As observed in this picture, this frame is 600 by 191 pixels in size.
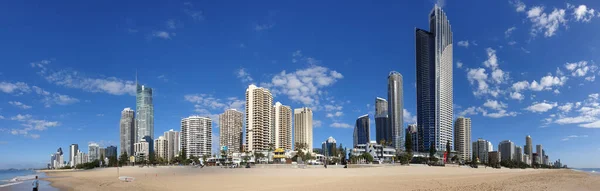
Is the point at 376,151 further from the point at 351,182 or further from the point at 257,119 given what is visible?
the point at 351,182

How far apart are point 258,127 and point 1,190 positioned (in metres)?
136

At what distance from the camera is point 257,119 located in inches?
6875

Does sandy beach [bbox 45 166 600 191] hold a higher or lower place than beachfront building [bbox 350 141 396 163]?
higher

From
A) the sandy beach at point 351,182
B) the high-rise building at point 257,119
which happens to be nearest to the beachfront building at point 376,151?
the high-rise building at point 257,119

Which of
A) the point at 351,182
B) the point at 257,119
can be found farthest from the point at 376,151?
the point at 351,182

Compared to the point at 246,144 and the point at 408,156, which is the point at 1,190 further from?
the point at 246,144

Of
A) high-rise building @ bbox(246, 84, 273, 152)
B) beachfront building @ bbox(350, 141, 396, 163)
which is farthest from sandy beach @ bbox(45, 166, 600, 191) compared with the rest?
high-rise building @ bbox(246, 84, 273, 152)

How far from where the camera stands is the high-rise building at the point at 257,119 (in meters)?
172

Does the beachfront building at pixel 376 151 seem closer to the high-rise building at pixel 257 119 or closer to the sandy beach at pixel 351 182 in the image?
the high-rise building at pixel 257 119

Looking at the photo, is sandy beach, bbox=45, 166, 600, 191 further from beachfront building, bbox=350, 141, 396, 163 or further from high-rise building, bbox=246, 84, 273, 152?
high-rise building, bbox=246, 84, 273, 152

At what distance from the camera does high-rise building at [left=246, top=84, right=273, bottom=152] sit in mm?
171500

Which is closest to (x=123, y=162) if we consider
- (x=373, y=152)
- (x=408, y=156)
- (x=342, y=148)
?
(x=342, y=148)

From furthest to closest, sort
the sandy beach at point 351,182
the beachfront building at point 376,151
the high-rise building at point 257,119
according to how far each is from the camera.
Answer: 1. the high-rise building at point 257,119
2. the beachfront building at point 376,151
3. the sandy beach at point 351,182

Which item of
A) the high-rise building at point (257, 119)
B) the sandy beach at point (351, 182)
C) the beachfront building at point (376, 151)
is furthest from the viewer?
the high-rise building at point (257, 119)
